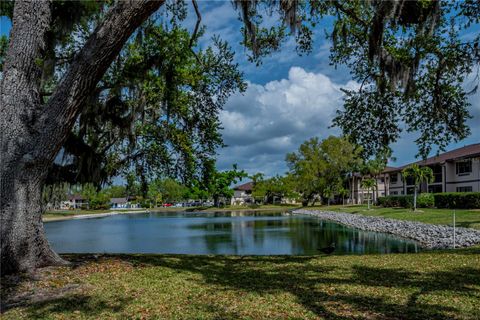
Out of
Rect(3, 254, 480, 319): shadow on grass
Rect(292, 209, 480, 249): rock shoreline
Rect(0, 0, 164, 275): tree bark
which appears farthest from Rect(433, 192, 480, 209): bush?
Rect(0, 0, 164, 275): tree bark

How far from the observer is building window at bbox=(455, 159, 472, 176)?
41469 mm

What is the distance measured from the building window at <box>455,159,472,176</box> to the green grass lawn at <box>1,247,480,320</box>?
38804mm

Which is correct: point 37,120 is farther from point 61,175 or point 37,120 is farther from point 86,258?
point 61,175

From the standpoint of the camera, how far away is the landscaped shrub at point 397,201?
41734 millimetres

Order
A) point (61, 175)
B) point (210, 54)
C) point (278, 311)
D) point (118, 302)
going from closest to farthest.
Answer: point (278, 311) → point (118, 302) → point (61, 175) → point (210, 54)

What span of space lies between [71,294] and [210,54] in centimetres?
826

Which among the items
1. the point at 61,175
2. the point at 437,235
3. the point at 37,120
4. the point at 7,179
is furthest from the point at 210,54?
the point at 437,235

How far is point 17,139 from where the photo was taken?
6.38 metres

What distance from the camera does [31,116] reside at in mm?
6586

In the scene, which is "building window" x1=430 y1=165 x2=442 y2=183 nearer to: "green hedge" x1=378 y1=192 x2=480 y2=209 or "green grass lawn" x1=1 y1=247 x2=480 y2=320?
"green hedge" x1=378 y1=192 x2=480 y2=209

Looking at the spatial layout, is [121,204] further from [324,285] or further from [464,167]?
[324,285]

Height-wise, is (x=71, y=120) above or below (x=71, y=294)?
above

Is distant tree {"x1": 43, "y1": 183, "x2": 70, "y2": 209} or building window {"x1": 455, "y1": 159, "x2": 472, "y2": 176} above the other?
building window {"x1": 455, "y1": 159, "x2": 472, "y2": 176}

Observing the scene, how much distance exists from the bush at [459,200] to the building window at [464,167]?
6.85m
